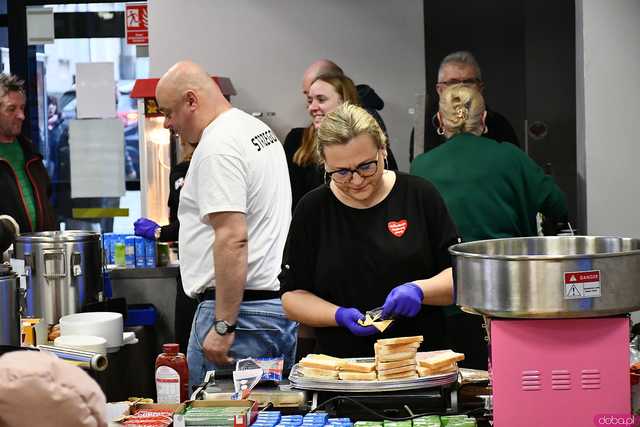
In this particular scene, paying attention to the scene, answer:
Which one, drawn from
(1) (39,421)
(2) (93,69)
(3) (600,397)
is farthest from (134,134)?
(1) (39,421)

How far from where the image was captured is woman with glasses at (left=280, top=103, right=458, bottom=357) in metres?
2.88

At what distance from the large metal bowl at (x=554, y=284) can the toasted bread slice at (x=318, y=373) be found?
495mm

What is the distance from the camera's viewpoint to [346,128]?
2.86 metres

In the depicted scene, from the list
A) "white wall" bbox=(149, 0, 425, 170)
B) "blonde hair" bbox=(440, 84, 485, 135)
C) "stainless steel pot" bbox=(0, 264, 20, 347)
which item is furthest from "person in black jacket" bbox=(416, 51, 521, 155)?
"stainless steel pot" bbox=(0, 264, 20, 347)

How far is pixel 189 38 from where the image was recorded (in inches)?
232

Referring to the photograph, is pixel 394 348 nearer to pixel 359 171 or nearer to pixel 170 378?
pixel 359 171

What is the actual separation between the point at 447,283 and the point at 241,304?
957 mm

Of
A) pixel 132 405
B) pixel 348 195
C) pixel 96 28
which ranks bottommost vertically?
pixel 132 405

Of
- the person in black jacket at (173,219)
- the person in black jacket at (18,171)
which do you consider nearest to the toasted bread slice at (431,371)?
the person in black jacket at (173,219)

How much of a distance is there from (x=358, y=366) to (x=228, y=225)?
3.42 feet

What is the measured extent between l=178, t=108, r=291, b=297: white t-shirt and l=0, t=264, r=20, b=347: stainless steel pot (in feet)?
2.89

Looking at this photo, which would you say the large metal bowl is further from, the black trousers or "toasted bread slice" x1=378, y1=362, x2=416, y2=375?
the black trousers

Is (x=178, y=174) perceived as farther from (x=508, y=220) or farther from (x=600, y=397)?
(x=600, y=397)

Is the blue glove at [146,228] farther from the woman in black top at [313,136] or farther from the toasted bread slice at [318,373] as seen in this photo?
the toasted bread slice at [318,373]
